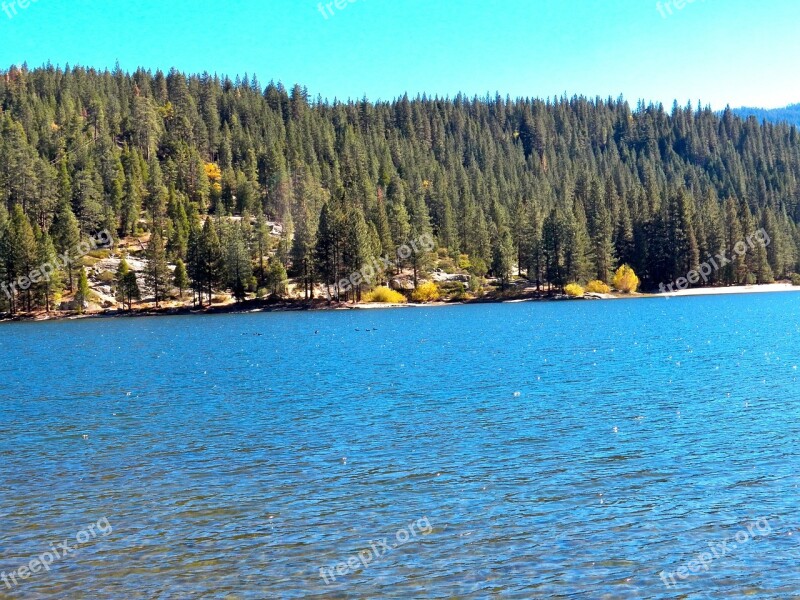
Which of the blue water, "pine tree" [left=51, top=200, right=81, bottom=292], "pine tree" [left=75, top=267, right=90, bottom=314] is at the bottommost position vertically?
the blue water

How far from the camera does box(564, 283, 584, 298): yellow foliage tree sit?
502 ft

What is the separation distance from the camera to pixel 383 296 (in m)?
143

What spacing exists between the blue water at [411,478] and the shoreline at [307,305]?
81724 mm

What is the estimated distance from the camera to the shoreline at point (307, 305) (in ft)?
418

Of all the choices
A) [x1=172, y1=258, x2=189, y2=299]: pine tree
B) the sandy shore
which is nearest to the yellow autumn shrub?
[x1=172, y1=258, x2=189, y2=299]: pine tree

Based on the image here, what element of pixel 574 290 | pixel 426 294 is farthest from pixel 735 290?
pixel 426 294

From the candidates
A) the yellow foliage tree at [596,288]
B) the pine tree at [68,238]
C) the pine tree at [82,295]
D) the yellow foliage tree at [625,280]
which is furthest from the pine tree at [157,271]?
the yellow foliage tree at [625,280]

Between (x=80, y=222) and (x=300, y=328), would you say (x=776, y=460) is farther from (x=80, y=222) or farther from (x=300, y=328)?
(x=80, y=222)

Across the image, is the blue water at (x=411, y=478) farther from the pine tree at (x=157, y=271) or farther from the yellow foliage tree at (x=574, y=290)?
the yellow foliage tree at (x=574, y=290)

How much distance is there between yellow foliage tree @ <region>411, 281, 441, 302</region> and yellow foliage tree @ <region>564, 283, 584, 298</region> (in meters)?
26.7

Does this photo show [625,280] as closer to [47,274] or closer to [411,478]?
[47,274]

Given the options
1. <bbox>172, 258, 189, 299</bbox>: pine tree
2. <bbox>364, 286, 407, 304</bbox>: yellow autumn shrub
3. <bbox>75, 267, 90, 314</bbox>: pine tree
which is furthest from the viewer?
<bbox>364, 286, 407, 304</bbox>: yellow autumn shrub

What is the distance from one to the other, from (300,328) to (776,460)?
245ft

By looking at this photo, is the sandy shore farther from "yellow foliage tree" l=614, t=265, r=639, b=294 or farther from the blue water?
the blue water
